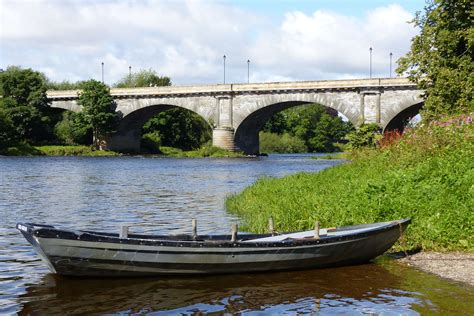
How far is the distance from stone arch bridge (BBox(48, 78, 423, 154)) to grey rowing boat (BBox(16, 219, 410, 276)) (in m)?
51.9

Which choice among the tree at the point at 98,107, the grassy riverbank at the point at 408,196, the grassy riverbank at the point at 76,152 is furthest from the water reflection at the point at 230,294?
the tree at the point at 98,107

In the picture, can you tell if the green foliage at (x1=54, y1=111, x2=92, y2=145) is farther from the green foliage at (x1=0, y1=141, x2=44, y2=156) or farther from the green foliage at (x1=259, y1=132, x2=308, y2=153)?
the green foliage at (x1=259, y1=132, x2=308, y2=153)

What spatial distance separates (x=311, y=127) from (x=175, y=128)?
49.9 m

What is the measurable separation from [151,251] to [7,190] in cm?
2060

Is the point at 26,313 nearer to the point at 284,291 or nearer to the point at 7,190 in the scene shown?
the point at 284,291

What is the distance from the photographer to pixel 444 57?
104ft

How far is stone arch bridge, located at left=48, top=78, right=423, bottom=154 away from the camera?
68.5m

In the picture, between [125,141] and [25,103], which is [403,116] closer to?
[125,141]

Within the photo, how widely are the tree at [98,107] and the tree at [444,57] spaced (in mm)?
59233

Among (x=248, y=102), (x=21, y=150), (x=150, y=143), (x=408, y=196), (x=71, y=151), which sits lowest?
(x=71, y=151)

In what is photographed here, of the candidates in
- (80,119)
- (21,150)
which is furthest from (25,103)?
(21,150)

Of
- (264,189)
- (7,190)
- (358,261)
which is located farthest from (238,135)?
(358,261)

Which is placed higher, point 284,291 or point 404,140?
point 404,140

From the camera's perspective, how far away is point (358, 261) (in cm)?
1291
